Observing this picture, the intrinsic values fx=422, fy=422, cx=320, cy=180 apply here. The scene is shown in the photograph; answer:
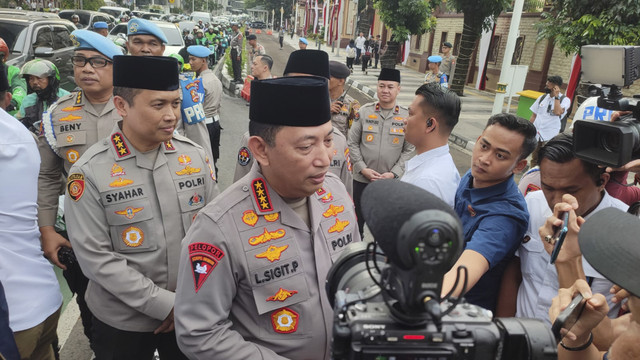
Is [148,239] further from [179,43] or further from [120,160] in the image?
[179,43]

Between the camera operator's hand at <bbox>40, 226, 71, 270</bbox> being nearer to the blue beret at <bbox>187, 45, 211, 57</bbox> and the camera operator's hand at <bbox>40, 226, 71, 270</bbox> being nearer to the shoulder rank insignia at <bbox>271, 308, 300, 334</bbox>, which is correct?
the shoulder rank insignia at <bbox>271, 308, 300, 334</bbox>

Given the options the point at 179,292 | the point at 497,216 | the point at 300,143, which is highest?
the point at 300,143

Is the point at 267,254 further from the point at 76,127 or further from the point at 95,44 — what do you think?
the point at 95,44

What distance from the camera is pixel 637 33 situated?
7316 mm

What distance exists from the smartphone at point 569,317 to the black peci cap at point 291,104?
1.02m

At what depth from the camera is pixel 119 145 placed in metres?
2.12

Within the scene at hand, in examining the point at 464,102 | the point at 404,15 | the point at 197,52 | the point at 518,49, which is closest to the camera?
the point at 197,52

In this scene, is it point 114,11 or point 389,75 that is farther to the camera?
point 114,11

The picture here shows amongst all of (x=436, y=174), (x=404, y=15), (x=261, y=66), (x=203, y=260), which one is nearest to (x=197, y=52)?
(x=261, y=66)

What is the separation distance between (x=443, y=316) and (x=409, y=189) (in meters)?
0.32

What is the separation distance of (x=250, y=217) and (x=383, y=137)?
2924mm

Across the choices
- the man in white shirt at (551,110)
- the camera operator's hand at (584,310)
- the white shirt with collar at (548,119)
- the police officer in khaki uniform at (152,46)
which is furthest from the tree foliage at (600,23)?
the camera operator's hand at (584,310)

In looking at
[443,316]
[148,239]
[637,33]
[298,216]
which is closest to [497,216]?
[298,216]

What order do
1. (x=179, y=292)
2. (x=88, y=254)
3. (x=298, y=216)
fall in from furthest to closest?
(x=88, y=254), (x=298, y=216), (x=179, y=292)
